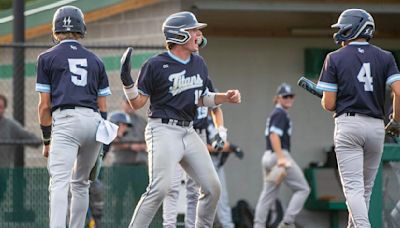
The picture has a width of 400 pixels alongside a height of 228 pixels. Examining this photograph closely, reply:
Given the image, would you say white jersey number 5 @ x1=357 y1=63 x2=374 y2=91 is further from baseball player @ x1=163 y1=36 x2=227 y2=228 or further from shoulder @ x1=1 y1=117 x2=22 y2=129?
shoulder @ x1=1 y1=117 x2=22 y2=129

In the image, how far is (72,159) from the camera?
392 inches

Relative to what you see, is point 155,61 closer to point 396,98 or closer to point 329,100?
point 329,100

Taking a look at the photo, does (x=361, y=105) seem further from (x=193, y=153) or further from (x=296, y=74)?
(x=296, y=74)

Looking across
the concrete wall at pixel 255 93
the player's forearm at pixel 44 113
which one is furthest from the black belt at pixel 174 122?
the concrete wall at pixel 255 93

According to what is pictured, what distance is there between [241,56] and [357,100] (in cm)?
747

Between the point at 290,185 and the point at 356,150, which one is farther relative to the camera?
the point at 290,185

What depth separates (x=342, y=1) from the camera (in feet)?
51.0

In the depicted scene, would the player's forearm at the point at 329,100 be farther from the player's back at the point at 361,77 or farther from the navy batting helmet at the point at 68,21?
the navy batting helmet at the point at 68,21

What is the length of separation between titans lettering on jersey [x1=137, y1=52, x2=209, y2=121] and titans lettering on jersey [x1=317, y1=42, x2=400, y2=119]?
115 cm

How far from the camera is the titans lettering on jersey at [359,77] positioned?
1007 cm

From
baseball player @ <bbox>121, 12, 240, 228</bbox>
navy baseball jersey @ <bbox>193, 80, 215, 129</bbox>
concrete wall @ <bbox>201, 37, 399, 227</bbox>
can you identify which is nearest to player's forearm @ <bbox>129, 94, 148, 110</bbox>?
baseball player @ <bbox>121, 12, 240, 228</bbox>

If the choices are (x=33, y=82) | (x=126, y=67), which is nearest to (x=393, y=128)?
(x=126, y=67)

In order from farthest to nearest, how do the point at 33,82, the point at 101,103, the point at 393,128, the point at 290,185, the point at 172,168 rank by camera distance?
the point at 290,185 < the point at 33,82 < the point at 393,128 < the point at 101,103 < the point at 172,168

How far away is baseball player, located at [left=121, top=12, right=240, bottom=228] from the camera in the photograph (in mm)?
9891
